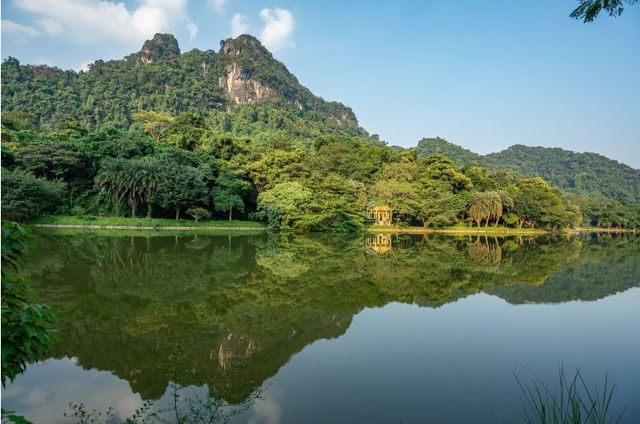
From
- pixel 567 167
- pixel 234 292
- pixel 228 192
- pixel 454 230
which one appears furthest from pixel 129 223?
pixel 567 167

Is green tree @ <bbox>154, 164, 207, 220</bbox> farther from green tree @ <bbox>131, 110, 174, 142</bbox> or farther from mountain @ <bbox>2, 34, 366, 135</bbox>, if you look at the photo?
mountain @ <bbox>2, 34, 366, 135</bbox>

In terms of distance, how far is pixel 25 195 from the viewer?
82.0 ft

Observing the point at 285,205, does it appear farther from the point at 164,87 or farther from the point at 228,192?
the point at 164,87

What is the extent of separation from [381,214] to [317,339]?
32894 millimetres

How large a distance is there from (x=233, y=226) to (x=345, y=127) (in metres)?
83.8

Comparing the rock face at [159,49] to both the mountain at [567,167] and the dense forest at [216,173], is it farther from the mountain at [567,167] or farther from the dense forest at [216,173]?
the mountain at [567,167]

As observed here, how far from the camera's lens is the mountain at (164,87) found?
229ft

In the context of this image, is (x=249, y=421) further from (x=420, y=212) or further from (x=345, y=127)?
(x=345, y=127)

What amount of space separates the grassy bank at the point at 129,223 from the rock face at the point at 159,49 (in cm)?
9007

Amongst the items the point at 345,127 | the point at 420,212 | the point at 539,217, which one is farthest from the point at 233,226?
the point at 345,127

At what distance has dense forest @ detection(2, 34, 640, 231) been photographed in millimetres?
28797

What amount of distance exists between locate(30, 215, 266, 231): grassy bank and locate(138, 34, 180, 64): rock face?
296 feet

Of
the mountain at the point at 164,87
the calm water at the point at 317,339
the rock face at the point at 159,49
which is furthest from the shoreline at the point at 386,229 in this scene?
the rock face at the point at 159,49

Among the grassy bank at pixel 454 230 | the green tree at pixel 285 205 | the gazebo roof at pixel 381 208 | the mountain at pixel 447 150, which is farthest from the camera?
the mountain at pixel 447 150
